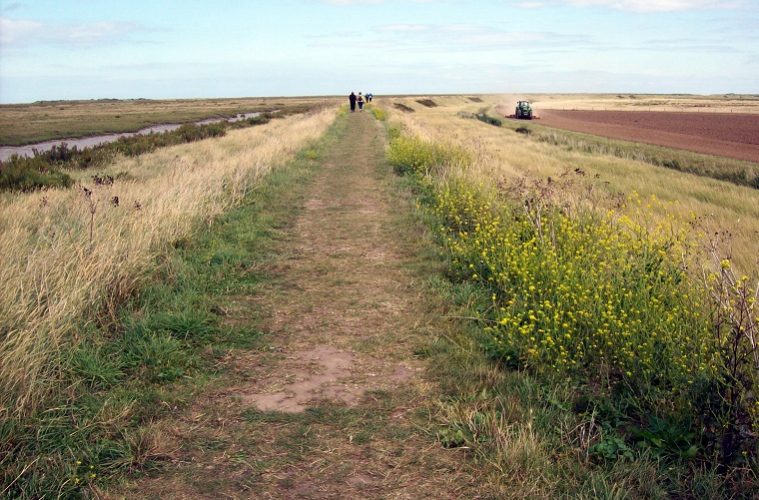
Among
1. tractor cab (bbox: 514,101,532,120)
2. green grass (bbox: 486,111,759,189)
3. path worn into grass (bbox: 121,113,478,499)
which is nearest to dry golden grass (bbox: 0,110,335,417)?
path worn into grass (bbox: 121,113,478,499)

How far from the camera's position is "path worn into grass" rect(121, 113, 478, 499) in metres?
3.22

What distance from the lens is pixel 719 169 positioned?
18547 millimetres

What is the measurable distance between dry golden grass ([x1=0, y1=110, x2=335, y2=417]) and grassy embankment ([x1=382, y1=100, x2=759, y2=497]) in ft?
9.35

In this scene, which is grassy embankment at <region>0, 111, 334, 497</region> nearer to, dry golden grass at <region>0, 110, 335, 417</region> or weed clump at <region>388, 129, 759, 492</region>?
dry golden grass at <region>0, 110, 335, 417</region>

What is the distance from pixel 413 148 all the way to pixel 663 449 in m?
14.1

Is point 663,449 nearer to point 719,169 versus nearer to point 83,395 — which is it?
point 83,395

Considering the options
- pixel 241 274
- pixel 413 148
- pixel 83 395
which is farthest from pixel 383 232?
pixel 413 148

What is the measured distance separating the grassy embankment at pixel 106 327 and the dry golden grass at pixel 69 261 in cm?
2

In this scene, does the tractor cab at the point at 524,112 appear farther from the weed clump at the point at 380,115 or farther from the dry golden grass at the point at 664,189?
the dry golden grass at the point at 664,189

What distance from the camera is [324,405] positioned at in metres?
4.06

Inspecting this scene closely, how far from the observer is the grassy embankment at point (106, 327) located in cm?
340

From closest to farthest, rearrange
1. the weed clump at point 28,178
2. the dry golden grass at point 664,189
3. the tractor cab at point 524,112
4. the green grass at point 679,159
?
the dry golden grass at point 664,189 < the weed clump at point 28,178 < the green grass at point 679,159 < the tractor cab at point 524,112

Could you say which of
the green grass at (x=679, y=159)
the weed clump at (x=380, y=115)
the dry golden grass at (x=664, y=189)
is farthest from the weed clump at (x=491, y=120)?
the dry golden grass at (x=664, y=189)

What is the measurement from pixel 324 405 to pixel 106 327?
91.3 inches
